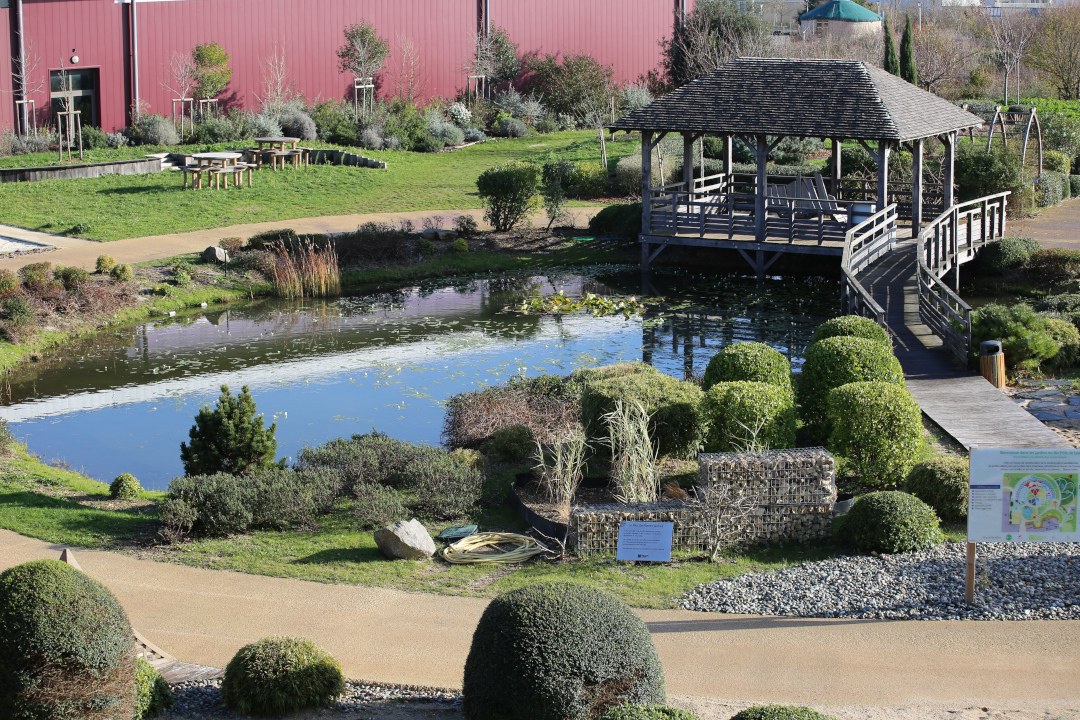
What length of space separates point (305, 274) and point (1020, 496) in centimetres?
1902

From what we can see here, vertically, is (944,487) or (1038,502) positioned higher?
(1038,502)

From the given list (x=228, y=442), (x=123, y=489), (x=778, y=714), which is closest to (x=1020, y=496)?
→ (x=778, y=714)

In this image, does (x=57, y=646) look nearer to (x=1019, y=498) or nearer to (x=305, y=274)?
(x=1019, y=498)

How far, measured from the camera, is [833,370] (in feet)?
46.0

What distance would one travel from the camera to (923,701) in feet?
24.6

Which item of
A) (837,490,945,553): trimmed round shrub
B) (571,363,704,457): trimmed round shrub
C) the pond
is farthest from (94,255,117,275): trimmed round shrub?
(837,490,945,553): trimmed round shrub

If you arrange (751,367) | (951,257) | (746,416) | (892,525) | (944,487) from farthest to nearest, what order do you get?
(951,257), (751,367), (746,416), (944,487), (892,525)

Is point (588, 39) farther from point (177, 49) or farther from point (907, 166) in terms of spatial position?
point (907, 166)

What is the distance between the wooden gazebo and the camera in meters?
24.2

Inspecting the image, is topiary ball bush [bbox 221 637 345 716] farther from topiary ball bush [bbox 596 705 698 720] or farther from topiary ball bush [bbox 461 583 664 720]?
topiary ball bush [bbox 596 705 698 720]

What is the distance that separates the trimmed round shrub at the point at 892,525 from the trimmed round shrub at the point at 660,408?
273cm

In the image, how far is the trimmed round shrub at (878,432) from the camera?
12289 millimetres

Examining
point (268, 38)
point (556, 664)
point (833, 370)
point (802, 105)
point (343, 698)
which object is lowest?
point (343, 698)

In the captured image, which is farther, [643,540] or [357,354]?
[357,354]
